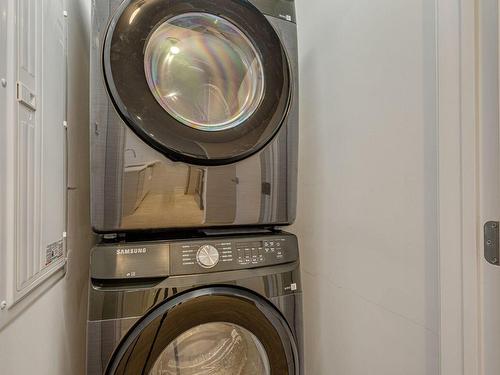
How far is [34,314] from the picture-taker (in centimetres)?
72

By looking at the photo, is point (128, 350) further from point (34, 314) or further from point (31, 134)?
point (31, 134)

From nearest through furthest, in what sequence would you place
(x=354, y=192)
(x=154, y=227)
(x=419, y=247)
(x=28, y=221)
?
1. (x=28, y=221)
2. (x=419, y=247)
3. (x=154, y=227)
4. (x=354, y=192)

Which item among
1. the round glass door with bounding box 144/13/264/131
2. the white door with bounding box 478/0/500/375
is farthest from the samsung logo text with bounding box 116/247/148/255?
the white door with bounding box 478/0/500/375

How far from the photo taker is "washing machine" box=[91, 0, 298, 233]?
87 centimetres

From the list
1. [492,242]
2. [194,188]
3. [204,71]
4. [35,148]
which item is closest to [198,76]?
[204,71]

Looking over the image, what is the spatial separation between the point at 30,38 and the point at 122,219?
491 millimetres

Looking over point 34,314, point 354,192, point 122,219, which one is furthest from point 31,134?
point 354,192

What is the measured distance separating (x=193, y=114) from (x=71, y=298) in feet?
2.46

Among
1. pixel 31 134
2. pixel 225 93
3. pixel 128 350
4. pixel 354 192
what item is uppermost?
pixel 225 93

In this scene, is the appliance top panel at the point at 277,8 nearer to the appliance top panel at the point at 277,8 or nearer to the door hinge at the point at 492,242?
the appliance top panel at the point at 277,8

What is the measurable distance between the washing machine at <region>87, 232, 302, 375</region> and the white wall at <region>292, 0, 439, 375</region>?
22 cm

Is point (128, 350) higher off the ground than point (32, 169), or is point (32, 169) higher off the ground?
point (32, 169)

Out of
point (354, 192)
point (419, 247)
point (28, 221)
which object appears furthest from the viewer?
point (354, 192)

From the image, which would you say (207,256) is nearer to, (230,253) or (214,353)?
(230,253)
